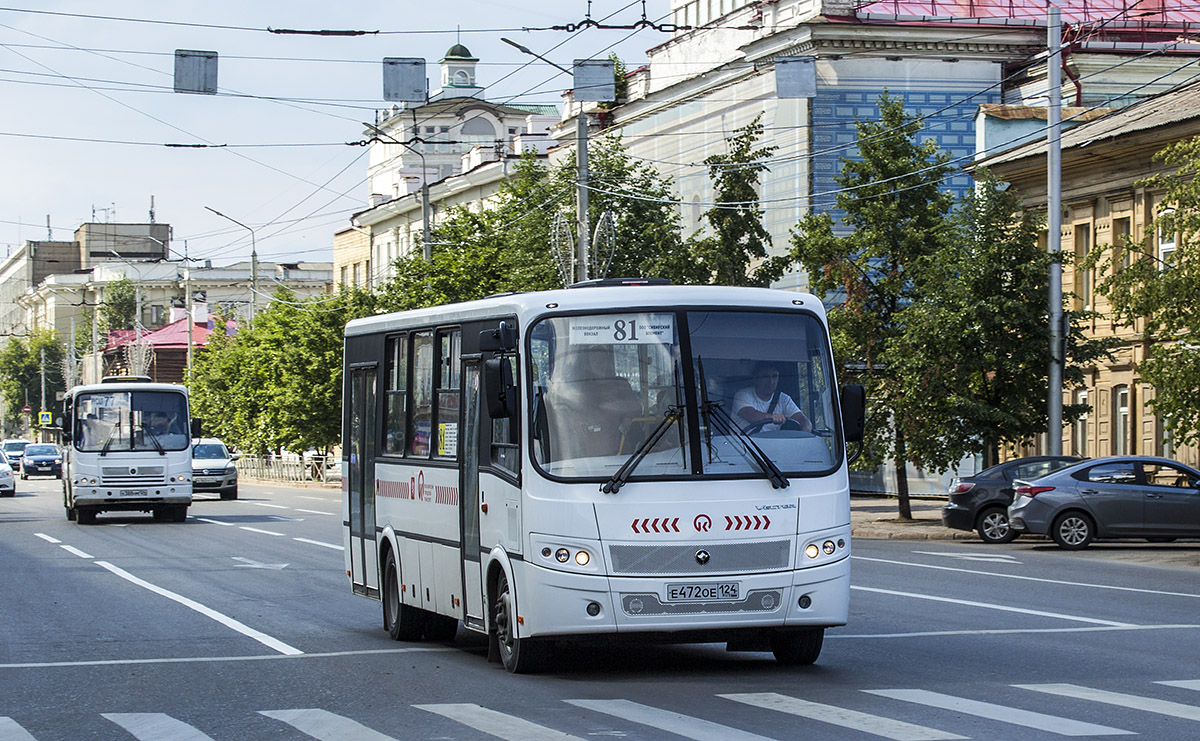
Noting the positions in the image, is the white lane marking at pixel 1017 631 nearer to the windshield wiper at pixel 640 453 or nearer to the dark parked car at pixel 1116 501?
the windshield wiper at pixel 640 453

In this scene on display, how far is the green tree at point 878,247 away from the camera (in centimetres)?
3506

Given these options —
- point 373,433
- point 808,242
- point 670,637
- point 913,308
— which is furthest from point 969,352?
point 670,637

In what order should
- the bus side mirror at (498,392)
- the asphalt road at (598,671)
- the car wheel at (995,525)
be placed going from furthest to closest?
the car wheel at (995,525)
the bus side mirror at (498,392)
the asphalt road at (598,671)

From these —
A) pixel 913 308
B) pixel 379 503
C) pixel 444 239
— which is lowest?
pixel 379 503

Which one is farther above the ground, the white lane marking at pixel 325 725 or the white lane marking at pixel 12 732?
the white lane marking at pixel 325 725

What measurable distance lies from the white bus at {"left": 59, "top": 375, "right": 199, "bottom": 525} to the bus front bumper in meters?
25.7

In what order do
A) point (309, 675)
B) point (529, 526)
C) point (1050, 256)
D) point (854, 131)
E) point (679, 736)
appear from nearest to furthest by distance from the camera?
1. point (679, 736)
2. point (529, 526)
3. point (309, 675)
4. point (1050, 256)
5. point (854, 131)

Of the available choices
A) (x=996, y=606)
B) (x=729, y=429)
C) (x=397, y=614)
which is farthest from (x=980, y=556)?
(x=729, y=429)

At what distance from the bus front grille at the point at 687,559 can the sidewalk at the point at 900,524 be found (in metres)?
15.0

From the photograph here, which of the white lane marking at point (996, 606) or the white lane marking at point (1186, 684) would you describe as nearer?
the white lane marking at point (1186, 684)

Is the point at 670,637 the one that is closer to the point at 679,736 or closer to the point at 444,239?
the point at 679,736

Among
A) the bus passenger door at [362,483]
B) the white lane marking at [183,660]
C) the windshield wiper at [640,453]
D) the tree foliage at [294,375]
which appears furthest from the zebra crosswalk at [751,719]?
the tree foliage at [294,375]

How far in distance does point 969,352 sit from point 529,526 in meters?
22.4

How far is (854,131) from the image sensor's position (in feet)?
156
